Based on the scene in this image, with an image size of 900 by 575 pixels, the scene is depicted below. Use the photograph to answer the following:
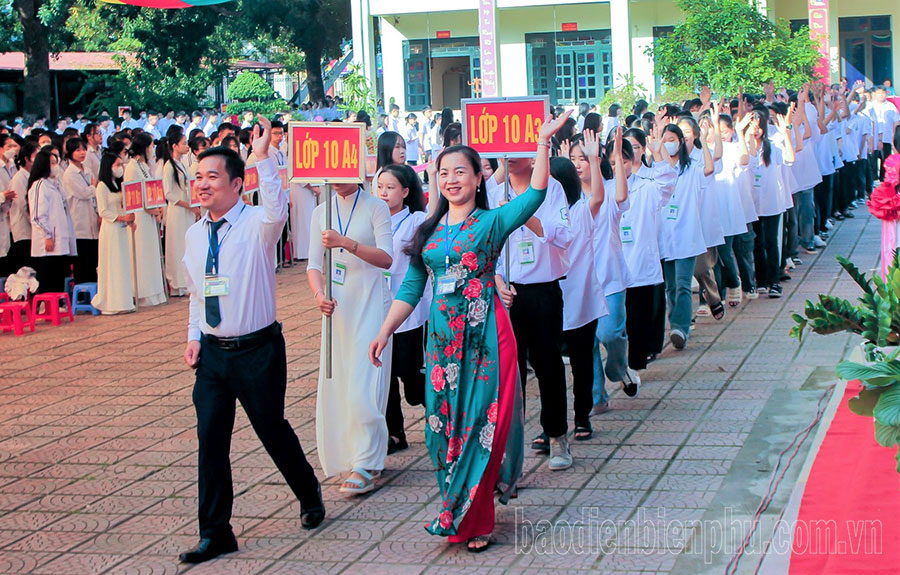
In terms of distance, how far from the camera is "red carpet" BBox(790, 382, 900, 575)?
14.5 feet

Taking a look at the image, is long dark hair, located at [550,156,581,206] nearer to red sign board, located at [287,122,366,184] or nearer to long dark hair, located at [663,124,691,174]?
red sign board, located at [287,122,366,184]

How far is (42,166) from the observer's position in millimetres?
12305

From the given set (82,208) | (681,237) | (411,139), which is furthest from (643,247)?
(411,139)

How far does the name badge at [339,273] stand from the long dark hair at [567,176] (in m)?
1.32

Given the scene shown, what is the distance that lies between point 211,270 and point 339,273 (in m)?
0.94

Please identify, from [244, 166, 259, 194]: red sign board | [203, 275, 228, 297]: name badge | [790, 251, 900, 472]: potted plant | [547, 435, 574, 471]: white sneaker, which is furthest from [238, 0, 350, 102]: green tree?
[790, 251, 900, 472]: potted plant

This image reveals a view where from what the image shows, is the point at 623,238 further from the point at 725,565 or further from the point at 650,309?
the point at 725,565

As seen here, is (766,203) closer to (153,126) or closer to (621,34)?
(153,126)

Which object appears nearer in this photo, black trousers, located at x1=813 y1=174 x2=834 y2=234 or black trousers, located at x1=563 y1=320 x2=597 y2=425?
black trousers, located at x1=563 y1=320 x2=597 y2=425

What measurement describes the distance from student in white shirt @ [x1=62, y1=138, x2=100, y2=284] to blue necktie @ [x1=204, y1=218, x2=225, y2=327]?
8.08 metres

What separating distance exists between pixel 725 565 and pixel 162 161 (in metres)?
10.1

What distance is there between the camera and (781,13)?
117 ft

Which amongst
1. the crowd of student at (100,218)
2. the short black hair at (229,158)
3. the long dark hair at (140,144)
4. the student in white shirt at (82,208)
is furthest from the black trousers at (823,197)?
the short black hair at (229,158)

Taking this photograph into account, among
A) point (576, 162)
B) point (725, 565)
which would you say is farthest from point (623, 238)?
point (725, 565)
